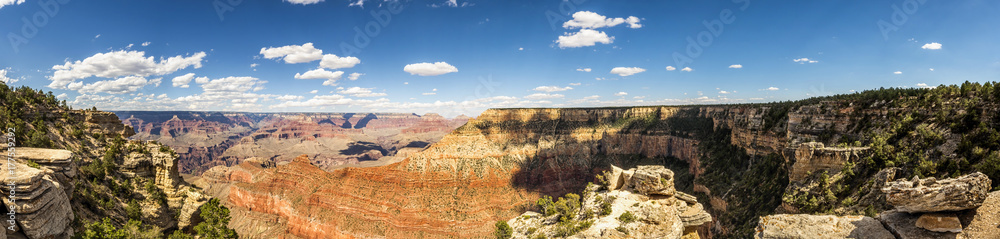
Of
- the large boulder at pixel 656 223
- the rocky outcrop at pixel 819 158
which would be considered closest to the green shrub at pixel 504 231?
the large boulder at pixel 656 223

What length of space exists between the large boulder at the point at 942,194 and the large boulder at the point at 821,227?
5.89 ft

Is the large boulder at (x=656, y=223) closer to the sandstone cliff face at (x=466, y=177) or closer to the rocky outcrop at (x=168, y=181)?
the sandstone cliff face at (x=466, y=177)

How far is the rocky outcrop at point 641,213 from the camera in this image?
21.0 meters

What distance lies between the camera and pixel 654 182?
24.4 metres

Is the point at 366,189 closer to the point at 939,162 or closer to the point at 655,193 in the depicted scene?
the point at 655,193

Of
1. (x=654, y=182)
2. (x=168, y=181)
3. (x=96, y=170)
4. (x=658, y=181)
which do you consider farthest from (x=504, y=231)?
(x=96, y=170)

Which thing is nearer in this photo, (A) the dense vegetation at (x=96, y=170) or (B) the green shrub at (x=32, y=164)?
(B) the green shrub at (x=32, y=164)

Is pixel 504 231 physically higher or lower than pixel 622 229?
lower

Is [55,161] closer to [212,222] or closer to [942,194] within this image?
[212,222]

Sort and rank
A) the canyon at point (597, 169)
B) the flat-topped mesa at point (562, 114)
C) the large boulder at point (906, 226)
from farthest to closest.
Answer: the flat-topped mesa at point (562, 114)
the canyon at point (597, 169)
the large boulder at point (906, 226)

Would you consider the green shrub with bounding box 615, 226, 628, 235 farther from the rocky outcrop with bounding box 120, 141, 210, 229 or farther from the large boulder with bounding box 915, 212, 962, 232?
the rocky outcrop with bounding box 120, 141, 210, 229

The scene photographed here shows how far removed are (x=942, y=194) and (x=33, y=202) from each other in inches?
1427

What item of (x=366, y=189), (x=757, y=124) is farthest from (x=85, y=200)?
(x=757, y=124)

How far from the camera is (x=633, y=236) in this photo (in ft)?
67.1
